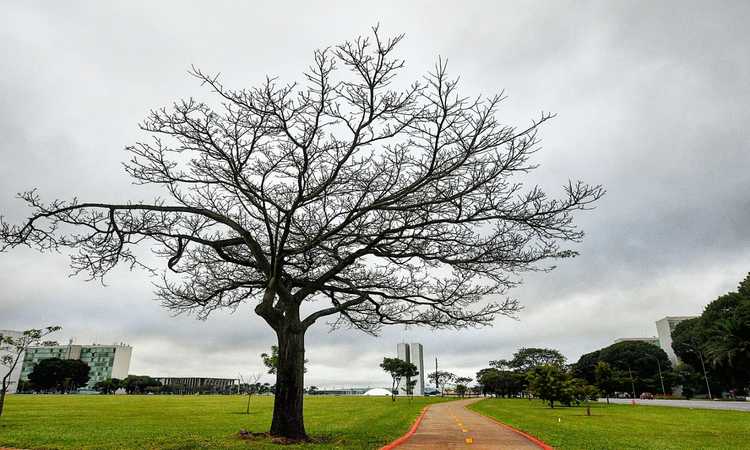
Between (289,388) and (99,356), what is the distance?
191 metres

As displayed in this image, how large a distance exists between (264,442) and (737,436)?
1697 centimetres

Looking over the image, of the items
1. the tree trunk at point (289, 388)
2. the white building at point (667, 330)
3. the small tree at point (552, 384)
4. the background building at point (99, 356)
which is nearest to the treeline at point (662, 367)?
the small tree at point (552, 384)

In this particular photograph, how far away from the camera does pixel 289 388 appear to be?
13.1m

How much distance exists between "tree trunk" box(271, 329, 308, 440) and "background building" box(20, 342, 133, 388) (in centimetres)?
17740

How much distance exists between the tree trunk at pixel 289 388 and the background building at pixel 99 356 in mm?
177403

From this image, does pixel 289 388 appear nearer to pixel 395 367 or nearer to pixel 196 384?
pixel 395 367

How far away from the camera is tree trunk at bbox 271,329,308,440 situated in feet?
42.2

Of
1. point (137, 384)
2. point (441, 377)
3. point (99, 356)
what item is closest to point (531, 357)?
point (441, 377)

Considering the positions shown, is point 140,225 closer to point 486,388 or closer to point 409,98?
point 409,98

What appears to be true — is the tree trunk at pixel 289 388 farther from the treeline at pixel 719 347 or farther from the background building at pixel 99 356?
the background building at pixel 99 356

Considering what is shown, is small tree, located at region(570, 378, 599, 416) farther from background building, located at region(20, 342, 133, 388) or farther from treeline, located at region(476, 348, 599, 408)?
background building, located at region(20, 342, 133, 388)

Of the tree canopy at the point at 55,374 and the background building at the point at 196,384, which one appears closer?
the tree canopy at the point at 55,374

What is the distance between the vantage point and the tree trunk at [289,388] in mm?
12867

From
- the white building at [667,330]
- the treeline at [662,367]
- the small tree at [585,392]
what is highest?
the white building at [667,330]
